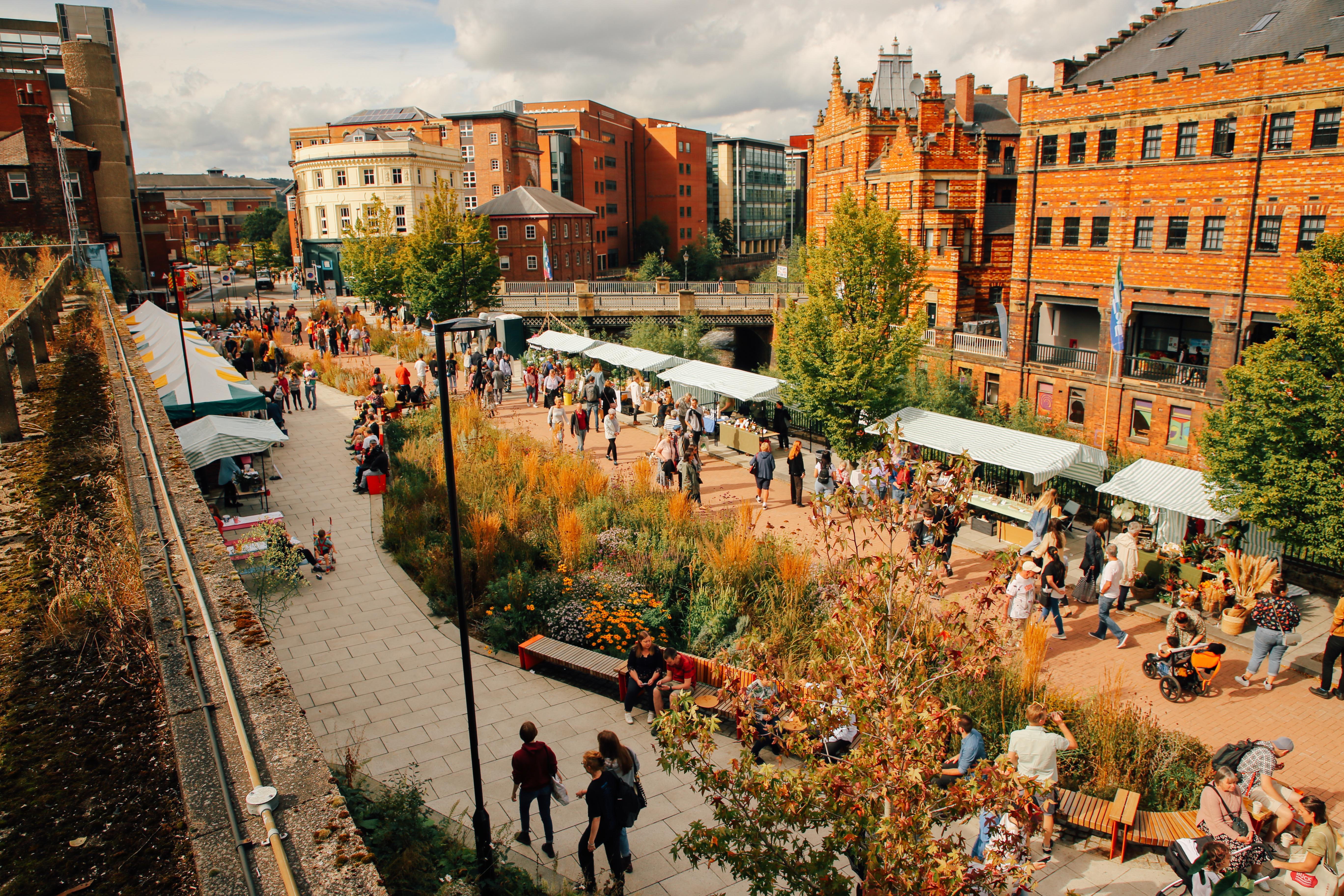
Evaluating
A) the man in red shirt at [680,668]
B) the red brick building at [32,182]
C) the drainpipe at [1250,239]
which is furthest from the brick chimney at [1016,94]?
the red brick building at [32,182]

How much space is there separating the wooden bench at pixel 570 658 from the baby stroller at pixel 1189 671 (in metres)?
6.81

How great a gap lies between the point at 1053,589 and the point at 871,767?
8.07m

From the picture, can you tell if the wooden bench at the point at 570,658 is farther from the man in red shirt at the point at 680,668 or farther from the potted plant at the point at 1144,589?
the potted plant at the point at 1144,589

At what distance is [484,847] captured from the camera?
21.6 ft

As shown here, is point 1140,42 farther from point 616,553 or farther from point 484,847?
point 484,847

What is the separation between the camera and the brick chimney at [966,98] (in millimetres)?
40219

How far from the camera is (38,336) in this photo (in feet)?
41.7

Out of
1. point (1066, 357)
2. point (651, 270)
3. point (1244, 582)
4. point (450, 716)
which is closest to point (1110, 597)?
point (1244, 582)

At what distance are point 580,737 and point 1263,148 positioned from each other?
28441 mm

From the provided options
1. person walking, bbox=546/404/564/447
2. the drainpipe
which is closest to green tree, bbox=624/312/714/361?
person walking, bbox=546/404/564/447

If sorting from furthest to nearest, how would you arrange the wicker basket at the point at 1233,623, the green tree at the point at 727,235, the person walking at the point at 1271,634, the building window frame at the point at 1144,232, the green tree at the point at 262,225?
the green tree at the point at 262,225
the green tree at the point at 727,235
the building window frame at the point at 1144,232
the wicker basket at the point at 1233,623
the person walking at the point at 1271,634

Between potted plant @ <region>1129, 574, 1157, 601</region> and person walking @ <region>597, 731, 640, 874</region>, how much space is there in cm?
995

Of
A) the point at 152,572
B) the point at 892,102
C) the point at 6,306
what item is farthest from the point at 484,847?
the point at 892,102

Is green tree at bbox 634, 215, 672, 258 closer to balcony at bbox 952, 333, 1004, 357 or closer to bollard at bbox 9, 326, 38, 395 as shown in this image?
balcony at bbox 952, 333, 1004, 357
